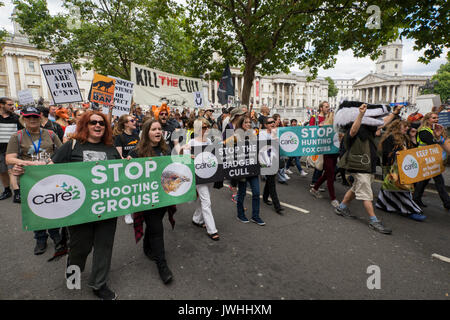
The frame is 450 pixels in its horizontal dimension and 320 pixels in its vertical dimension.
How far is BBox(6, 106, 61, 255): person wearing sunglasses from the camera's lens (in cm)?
349

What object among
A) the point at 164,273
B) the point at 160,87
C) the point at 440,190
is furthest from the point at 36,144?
the point at 440,190

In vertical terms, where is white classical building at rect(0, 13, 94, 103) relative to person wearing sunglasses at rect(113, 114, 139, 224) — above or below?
above

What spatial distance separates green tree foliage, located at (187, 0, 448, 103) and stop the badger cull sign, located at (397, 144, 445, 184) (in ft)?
13.6

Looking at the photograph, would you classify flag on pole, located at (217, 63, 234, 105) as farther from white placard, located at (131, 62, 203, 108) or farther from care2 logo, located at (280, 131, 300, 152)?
care2 logo, located at (280, 131, 300, 152)

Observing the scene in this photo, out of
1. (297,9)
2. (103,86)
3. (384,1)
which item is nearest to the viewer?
(103,86)

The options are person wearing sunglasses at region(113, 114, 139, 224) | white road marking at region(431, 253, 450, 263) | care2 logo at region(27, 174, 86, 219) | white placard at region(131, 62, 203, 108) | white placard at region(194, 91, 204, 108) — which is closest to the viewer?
care2 logo at region(27, 174, 86, 219)

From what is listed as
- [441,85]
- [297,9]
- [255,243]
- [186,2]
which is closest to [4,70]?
[186,2]

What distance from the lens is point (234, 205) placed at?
5.63 meters

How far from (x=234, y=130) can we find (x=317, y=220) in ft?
7.71

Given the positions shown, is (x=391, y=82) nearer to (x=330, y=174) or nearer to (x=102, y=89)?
(x=330, y=174)

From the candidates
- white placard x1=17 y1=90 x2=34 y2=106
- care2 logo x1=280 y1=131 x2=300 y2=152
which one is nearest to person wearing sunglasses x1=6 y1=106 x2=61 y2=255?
care2 logo x1=280 y1=131 x2=300 y2=152

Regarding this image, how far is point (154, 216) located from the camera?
3053mm
